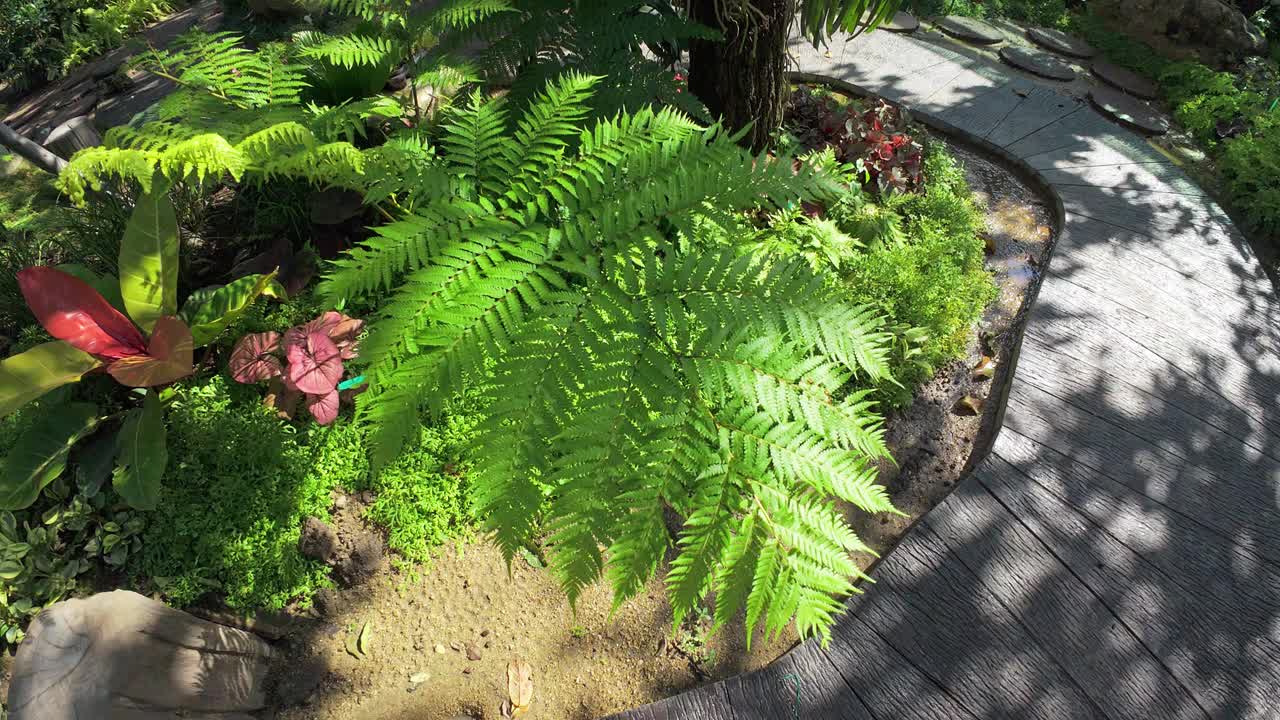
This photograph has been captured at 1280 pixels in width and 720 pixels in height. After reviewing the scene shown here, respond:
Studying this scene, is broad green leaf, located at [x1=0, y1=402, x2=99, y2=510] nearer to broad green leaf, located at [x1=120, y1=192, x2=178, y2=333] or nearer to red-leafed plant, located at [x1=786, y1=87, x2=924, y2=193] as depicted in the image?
broad green leaf, located at [x1=120, y1=192, x2=178, y2=333]

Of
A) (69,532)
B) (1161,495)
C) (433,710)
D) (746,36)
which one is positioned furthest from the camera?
(746,36)

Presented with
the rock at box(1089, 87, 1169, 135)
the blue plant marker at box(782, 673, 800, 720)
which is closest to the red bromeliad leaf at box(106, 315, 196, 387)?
the blue plant marker at box(782, 673, 800, 720)

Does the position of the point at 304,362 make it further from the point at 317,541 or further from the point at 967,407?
the point at 967,407

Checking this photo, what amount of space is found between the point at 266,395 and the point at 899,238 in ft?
9.93

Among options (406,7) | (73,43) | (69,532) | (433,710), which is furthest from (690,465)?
(73,43)

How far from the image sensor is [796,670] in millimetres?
2096

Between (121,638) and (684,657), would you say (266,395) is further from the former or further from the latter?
(684,657)

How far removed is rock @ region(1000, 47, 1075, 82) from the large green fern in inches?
174

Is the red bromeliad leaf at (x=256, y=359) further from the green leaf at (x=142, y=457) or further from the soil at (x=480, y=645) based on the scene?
the soil at (x=480, y=645)

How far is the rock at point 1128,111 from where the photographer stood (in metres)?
4.45

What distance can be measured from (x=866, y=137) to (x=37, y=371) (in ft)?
12.6

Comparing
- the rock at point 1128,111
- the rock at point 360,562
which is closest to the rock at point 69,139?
the rock at point 360,562

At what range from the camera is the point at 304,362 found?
2.36 m

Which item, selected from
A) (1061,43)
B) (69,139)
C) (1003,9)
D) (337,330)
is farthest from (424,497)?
(1003,9)
